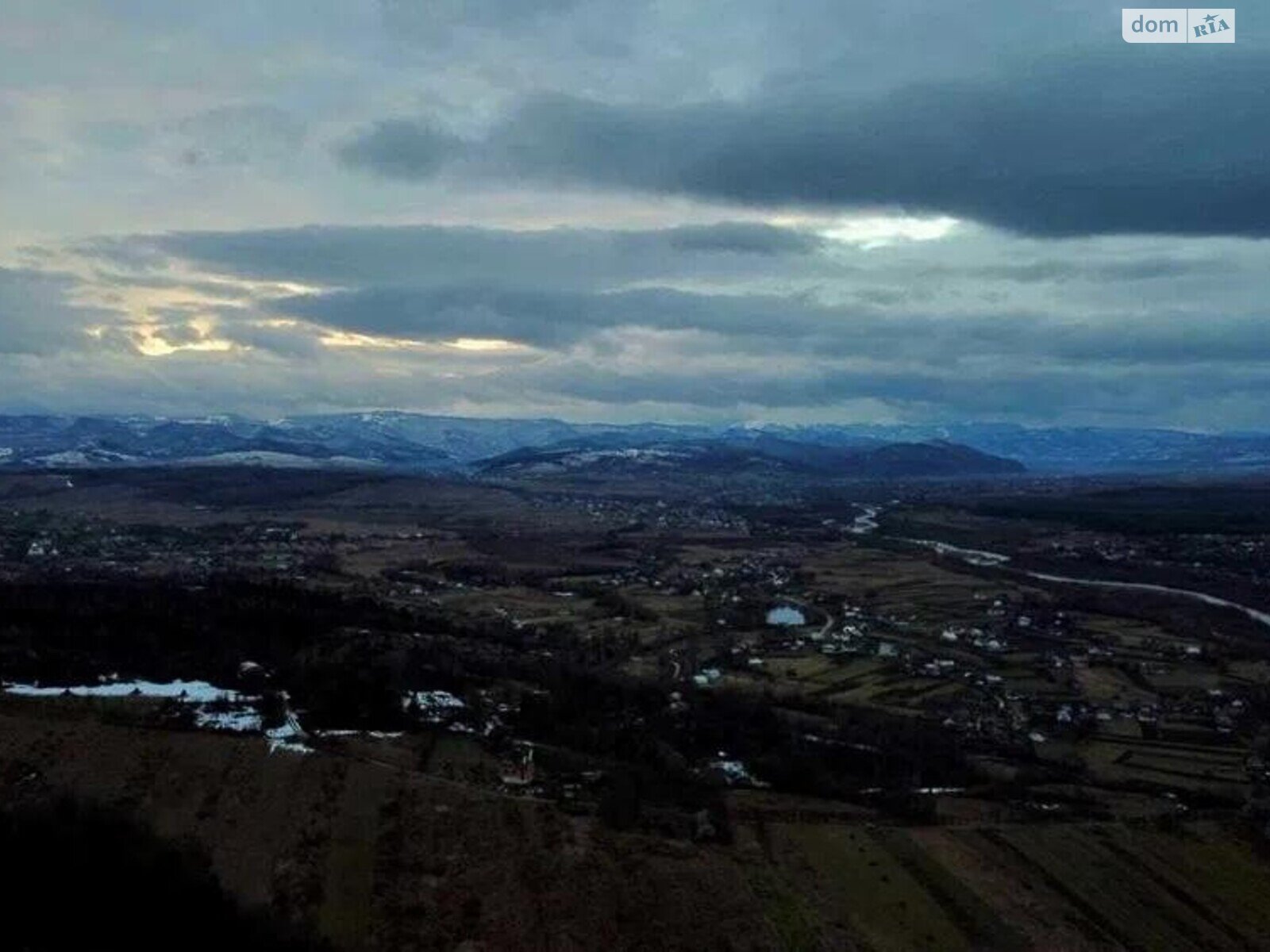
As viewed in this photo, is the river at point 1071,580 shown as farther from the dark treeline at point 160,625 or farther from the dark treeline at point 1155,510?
the dark treeline at point 160,625

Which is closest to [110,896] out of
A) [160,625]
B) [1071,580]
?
[160,625]

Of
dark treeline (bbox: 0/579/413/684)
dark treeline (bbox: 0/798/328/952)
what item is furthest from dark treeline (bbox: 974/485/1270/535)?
dark treeline (bbox: 0/798/328/952)

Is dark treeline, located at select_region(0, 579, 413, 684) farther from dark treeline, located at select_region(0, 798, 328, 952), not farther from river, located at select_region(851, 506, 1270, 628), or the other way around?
river, located at select_region(851, 506, 1270, 628)

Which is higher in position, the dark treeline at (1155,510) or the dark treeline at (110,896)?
the dark treeline at (110,896)

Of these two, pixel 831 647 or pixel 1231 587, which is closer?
pixel 831 647

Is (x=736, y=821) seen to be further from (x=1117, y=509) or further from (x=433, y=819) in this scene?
(x=1117, y=509)

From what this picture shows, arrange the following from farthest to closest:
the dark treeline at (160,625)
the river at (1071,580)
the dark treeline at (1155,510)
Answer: the dark treeline at (1155,510) → the river at (1071,580) → the dark treeline at (160,625)

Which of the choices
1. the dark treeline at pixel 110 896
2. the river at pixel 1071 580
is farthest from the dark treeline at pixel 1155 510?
the dark treeline at pixel 110 896

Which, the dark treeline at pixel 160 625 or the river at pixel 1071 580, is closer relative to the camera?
the dark treeline at pixel 160 625

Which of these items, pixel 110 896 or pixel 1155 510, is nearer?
pixel 110 896

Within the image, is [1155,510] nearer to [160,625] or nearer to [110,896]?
[160,625]

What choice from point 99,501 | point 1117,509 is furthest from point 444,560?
point 1117,509
